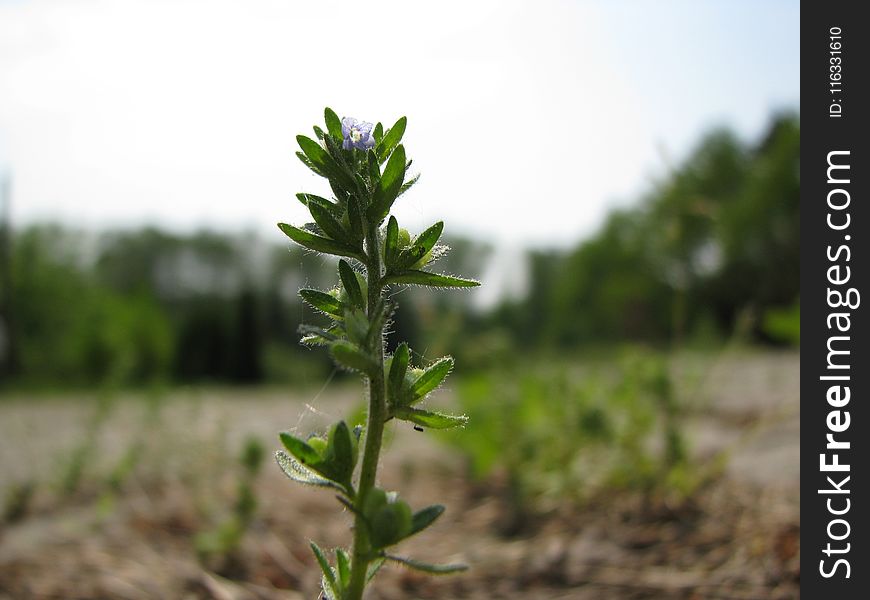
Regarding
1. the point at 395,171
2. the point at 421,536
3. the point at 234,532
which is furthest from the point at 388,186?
the point at 421,536

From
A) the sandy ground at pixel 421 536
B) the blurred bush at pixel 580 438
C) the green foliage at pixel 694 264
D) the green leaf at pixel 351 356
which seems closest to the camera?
the green leaf at pixel 351 356

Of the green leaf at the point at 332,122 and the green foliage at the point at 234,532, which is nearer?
the green leaf at the point at 332,122

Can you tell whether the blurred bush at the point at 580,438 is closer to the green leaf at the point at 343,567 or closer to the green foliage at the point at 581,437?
the green foliage at the point at 581,437

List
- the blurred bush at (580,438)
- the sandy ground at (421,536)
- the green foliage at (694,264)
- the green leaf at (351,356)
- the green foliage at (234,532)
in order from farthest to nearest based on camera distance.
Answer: the green foliage at (694,264) → the blurred bush at (580,438) → the green foliage at (234,532) → the sandy ground at (421,536) → the green leaf at (351,356)

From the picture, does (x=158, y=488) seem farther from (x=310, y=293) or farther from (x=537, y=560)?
(x=310, y=293)

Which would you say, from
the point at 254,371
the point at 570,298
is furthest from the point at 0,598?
the point at 570,298

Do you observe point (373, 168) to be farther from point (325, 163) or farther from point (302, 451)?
point (302, 451)

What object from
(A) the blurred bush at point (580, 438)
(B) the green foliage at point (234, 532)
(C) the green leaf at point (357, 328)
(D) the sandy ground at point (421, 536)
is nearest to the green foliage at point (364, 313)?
(C) the green leaf at point (357, 328)

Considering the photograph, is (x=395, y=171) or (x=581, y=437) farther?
(x=581, y=437)
